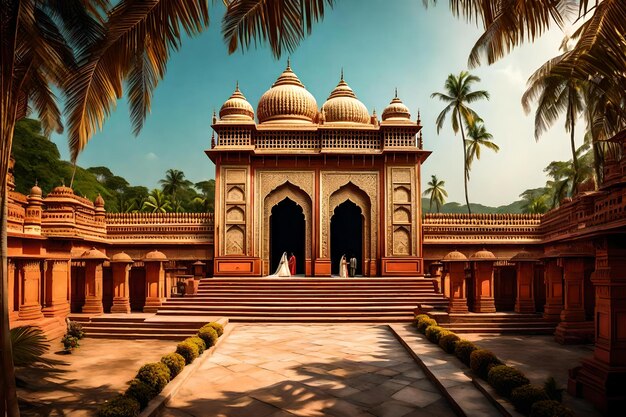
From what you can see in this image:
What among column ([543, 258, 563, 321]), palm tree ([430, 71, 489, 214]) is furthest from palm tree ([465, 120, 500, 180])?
column ([543, 258, 563, 321])

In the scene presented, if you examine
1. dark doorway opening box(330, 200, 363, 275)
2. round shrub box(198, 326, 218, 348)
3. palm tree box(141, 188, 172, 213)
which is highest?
palm tree box(141, 188, 172, 213)

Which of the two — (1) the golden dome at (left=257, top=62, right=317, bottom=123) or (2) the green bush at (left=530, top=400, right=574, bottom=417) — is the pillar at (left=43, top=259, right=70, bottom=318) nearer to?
(1) the golden dome at (left=257, top=62, right=317, bottom=123)

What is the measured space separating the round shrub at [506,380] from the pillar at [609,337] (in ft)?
3.49

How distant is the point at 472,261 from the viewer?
48.1 feet

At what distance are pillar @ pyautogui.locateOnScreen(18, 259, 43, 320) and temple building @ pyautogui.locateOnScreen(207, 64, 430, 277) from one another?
700 cm

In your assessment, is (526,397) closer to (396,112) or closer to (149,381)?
(149,381)

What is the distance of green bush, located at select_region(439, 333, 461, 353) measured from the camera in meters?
9.73

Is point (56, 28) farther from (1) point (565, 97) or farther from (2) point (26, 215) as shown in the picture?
(1) point (565, 97)

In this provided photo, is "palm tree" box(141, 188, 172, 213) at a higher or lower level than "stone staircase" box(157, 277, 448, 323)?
higher

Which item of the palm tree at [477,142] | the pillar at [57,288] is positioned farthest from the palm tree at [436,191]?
the pillar at [57,288]

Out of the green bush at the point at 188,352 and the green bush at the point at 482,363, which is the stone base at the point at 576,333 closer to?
the green bush at the point at 482,363

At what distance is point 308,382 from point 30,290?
9.25 m

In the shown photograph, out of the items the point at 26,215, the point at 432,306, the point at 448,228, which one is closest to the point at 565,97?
the point at 448,228

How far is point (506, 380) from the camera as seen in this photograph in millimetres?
6543
